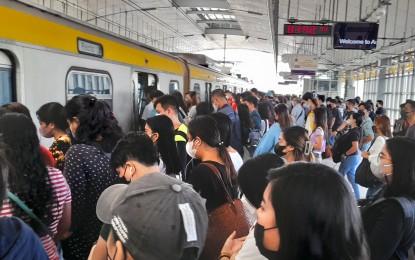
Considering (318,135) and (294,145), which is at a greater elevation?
(294,145)

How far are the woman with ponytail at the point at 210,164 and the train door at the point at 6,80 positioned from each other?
5.27 feet

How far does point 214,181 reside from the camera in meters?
2.24

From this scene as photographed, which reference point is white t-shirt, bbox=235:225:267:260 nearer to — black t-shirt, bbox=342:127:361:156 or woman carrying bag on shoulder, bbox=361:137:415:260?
woman carrying bag on shoulder, bbox=361:137:415:260

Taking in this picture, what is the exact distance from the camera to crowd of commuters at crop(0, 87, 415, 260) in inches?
46.3

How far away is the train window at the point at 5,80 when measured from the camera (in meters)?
3.14

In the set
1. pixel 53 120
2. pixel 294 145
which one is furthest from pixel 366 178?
pixel 53 120

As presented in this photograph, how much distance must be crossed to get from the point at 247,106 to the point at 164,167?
3427 millimetres

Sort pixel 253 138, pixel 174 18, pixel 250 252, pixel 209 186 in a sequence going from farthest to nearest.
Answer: pixel 174 18
pixel 253 138
pixel 209 186
pixel 250 252

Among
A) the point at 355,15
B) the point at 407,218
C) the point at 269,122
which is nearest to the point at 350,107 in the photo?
the point at 269,122

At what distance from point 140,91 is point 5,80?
12.1 ft

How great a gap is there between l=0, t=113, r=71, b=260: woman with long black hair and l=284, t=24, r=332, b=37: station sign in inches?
270

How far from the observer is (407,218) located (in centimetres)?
191

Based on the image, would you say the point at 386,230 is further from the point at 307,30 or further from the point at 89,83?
the point at 307,30

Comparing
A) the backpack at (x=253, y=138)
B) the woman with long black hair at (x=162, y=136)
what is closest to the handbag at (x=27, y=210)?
the woman with long black hair at (x=162, y=136)
